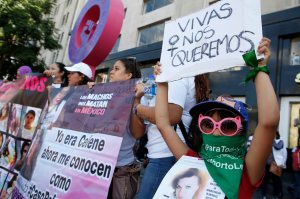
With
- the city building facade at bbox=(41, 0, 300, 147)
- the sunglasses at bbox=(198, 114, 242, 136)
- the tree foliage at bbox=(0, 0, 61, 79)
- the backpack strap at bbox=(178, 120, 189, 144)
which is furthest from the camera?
the tree foliage at bbox=(0, 0, 61, 79)

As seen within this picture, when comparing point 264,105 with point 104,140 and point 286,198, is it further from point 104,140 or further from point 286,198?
point 286,198

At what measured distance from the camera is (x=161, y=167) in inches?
82.4

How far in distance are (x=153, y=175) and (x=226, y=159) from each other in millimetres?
643

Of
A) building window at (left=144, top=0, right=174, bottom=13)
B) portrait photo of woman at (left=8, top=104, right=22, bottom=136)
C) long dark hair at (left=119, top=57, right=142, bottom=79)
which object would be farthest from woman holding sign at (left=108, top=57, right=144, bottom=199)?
building window at (left=144, top=0, right=174, bottom=13)

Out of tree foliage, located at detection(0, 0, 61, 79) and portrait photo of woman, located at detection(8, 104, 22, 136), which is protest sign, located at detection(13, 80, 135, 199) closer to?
portrait photo of woman, located at detection(8, 104, 22, 136)

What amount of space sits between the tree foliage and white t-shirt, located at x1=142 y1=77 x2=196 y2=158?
551 inches

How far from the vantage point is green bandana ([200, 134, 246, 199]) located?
149 centimetres

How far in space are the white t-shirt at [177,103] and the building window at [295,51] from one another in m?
6.96

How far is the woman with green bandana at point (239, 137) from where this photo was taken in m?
1.48

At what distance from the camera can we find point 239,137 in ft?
5.28

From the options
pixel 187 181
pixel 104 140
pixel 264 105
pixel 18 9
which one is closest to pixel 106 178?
pixel 104 140

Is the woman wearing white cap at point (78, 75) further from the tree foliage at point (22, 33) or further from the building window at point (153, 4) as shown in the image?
the tree foliage at point (22, 33)

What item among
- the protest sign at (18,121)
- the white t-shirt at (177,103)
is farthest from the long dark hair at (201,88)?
the protest sign at (18,121)

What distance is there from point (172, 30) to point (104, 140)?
971 mm
